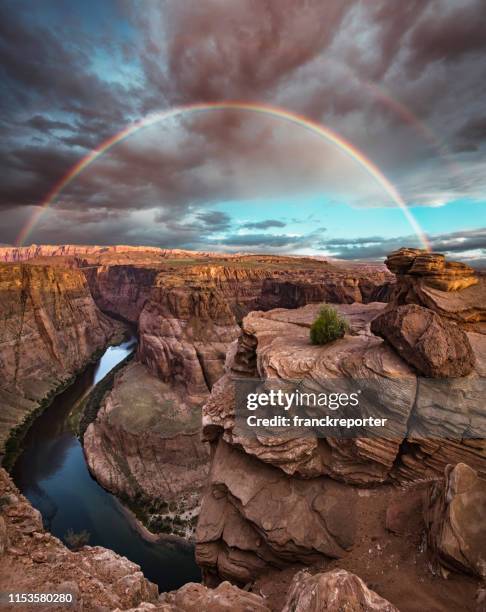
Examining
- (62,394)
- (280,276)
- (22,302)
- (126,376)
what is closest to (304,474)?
(126,376)

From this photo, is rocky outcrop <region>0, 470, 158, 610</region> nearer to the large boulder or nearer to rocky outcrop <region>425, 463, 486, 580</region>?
Result: rocky outcrop <region>425, 463, 486, 580</region>

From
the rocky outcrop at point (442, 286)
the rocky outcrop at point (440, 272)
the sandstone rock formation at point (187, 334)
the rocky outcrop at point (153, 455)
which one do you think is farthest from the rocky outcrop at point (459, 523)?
the sandstone rock formation at point (187, 334)

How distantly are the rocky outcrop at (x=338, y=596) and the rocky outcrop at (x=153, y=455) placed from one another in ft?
131

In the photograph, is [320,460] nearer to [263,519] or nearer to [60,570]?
[263,519]

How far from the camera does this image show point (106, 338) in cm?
14312

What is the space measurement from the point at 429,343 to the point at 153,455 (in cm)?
4973

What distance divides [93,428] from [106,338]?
85830mm

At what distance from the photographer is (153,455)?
54062 millimetres

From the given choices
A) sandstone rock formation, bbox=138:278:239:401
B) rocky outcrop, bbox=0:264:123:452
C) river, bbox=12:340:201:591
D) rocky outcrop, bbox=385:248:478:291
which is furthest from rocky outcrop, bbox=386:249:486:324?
rocky outcrop, bbox=0:264:123:452

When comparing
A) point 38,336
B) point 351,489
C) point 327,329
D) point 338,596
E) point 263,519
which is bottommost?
point 38,336

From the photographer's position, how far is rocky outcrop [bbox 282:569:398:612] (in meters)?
9.52

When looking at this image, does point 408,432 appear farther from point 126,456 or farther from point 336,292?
point 336,292

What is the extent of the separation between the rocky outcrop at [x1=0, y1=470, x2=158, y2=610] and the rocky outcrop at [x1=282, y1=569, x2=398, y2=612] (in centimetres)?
735

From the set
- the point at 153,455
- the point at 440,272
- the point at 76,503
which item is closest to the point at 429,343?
the point at 440,272
